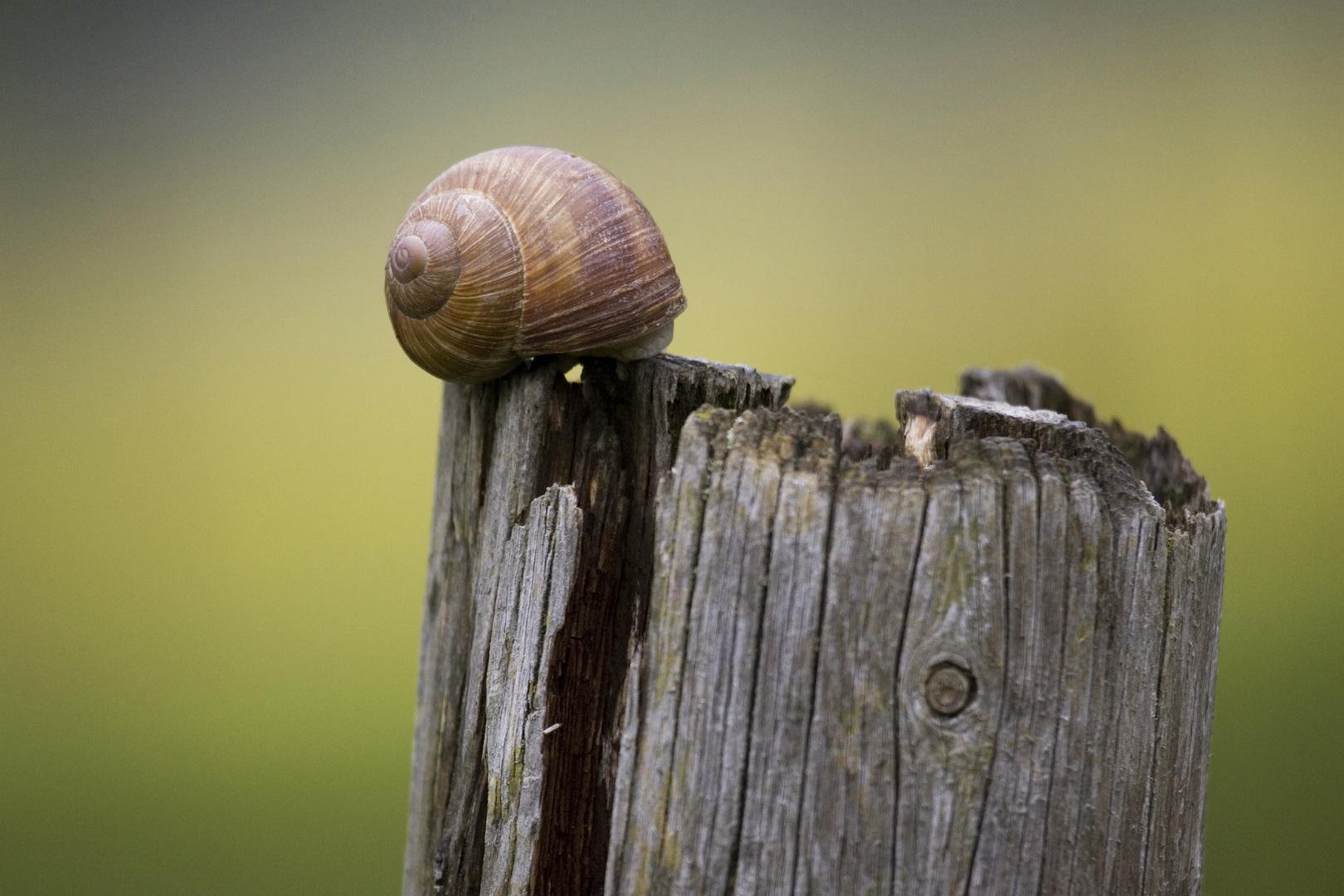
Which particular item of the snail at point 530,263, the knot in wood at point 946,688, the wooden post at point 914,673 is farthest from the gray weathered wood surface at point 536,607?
the knot in wood at point 946,688

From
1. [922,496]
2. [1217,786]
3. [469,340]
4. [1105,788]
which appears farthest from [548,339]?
[1217,786]

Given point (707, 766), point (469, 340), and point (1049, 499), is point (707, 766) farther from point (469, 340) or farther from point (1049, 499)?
point (469, 340)

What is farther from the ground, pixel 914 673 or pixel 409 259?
pixel 409 259

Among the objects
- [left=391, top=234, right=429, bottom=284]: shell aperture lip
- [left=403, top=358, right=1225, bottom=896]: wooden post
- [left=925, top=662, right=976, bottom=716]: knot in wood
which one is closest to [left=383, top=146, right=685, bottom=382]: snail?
[left=391, top=234, right=429, bottom=284]: shell aperture lip

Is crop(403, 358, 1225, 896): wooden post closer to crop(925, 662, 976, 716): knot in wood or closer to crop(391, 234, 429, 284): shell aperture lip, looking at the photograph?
crop(925, 662, 976, 716): knot in wood

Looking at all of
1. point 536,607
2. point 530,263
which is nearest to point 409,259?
point 530,263

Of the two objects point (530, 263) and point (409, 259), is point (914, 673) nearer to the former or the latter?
point (530, 263)

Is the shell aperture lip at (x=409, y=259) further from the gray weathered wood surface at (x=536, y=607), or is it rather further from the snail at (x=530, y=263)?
the gray weathered wood surface at (x=536, y=607)

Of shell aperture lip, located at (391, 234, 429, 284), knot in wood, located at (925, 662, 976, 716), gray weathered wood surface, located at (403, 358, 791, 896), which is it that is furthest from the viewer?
shell aperture lip, located at (391, 234, 429, 284)
